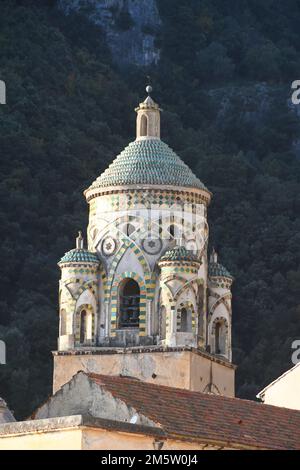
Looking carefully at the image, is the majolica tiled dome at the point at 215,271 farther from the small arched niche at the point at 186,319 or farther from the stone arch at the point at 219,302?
the small arched niche at the point at 186,319

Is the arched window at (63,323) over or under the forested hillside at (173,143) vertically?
under

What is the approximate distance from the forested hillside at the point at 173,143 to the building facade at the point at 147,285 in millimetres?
16005

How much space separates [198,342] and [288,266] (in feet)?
102

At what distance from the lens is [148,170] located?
46594 millimetres

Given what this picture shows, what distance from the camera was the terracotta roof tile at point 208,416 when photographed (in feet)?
106

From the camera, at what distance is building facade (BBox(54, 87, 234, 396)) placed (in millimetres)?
45031

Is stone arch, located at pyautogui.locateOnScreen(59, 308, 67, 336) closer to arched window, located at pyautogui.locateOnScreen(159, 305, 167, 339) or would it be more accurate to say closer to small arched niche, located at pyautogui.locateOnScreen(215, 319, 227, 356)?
arched window, located at pyautogui.locateOnScreen(159, 305, 167, 339)

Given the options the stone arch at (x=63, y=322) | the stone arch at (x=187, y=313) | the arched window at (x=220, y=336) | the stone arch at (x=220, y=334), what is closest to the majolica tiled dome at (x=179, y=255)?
the stone arch at (x=187, y=313)

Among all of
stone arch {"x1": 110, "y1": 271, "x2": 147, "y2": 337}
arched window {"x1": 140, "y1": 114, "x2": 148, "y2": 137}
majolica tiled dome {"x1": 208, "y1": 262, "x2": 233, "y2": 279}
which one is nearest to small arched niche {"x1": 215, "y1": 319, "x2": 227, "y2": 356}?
majolica tiled dome {"x1": 208, "y1": 262, "x2": 233, "y2": 279}

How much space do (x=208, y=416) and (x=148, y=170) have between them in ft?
44.6

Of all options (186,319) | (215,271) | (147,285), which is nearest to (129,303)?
(147,285)

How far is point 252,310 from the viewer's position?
2881 inches

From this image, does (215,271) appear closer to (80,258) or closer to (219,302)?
(219,302)
